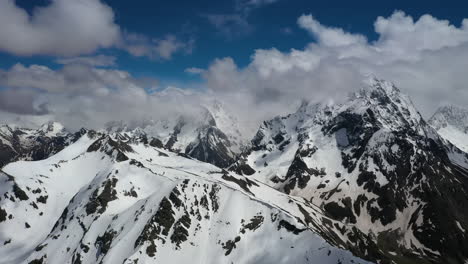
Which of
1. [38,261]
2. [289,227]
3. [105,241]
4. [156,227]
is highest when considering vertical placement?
[289,227]

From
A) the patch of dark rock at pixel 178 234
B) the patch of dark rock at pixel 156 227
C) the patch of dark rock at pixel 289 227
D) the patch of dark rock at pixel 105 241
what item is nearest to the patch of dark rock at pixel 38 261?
the patch of dark rock at pixel 105 241

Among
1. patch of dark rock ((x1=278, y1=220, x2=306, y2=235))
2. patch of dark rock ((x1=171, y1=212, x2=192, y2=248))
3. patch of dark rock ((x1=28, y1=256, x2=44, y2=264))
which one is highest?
patch of dark rock ((x1=278, y1=220, x2=306, y2=235))

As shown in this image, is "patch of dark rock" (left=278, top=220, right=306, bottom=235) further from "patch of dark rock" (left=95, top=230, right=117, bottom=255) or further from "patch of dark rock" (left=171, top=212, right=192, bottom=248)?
"patch of dark rock" (left=95, top=230, right=117, bottom=255)

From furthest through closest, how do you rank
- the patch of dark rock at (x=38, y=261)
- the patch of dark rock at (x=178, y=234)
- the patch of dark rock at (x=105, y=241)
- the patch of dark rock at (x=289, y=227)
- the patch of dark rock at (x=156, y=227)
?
the patch of dark rock at (x=38, y=261) → the patch of dark rock at (x=178, y=234) → the patch of dark rock at (x=289, y=227) → the patch of dark rock at (x=105, y=241) → the patch of dark rock at (x=156, y=227)

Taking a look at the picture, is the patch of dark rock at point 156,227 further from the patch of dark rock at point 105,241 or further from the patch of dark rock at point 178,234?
the patch of dark rock at point 105,241

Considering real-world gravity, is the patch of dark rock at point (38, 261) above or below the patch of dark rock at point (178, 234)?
below

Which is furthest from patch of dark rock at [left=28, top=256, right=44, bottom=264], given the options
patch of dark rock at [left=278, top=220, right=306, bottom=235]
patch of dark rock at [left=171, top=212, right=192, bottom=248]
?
patch of dark rock at [left=278, top=220, right=306, bottom=235]

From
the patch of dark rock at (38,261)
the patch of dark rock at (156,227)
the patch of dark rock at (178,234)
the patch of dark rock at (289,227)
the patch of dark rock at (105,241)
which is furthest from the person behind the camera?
the patch of dark rock at (38,261)

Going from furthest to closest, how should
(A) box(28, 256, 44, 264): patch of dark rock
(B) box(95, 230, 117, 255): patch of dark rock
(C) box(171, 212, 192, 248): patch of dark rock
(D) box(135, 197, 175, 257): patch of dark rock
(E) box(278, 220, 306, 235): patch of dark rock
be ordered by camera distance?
1. (A) box(28, 256, 44, 264): patch of dark rock
2. (C) box(171, 212, 192, 248): patch of dark rock
3. (E) box(278, 220, 306, 235): patch of dark rock
4. (B) box(95, 230, 117, 255): patch of dark rock
5. (D) box(135, 197, 175, 257): patch of dark rock

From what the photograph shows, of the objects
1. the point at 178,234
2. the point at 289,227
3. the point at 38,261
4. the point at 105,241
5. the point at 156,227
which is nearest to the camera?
the point at 156,227

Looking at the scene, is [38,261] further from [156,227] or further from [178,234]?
[178,234]

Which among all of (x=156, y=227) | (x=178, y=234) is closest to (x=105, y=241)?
(x=156, y=227)

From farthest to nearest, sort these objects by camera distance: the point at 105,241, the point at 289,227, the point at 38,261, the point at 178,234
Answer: the point at 178,234 → the point at 38,261 → the point at 289,227 → the point at 105,241

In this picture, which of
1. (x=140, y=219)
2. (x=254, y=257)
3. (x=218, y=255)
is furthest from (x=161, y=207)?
(x=254, y=257)
